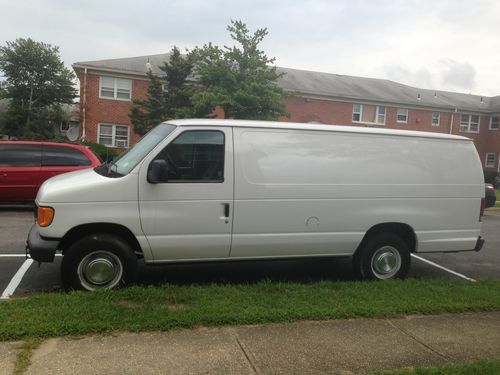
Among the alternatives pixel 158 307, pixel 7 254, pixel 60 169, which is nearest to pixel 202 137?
pixel 158 307

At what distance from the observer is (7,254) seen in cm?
695

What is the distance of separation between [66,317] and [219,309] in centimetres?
136

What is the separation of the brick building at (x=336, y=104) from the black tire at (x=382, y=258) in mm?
20328

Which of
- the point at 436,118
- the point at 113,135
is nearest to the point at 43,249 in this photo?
the point at 113,135

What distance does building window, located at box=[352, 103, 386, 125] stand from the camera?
3428 cm

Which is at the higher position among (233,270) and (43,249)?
(43,249)

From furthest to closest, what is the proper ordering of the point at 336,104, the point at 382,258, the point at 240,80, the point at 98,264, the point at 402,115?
the point at 402,115 → the point at 336,104 → the point at 240,80 → the point at 382,258 → the point at 98,264

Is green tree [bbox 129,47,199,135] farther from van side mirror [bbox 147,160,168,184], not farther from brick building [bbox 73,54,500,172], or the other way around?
van side mirror [bbox 147,160,168,184]

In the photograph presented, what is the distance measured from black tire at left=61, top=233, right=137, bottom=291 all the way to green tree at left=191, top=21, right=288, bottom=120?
17.8m

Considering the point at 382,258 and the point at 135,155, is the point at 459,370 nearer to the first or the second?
the point at 382,258

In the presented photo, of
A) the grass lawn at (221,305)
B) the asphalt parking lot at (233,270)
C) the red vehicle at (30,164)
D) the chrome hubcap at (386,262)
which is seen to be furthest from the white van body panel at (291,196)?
the red vehicle at (30,164)

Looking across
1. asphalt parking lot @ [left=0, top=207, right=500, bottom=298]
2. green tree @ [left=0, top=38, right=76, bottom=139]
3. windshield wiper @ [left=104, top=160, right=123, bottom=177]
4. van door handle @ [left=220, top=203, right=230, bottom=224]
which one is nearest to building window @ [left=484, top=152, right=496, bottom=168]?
green tree @ [left=0, top=38, right=76, bottom=139]

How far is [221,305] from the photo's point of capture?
4668 millimetres

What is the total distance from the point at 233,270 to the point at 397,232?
7.24 ft
